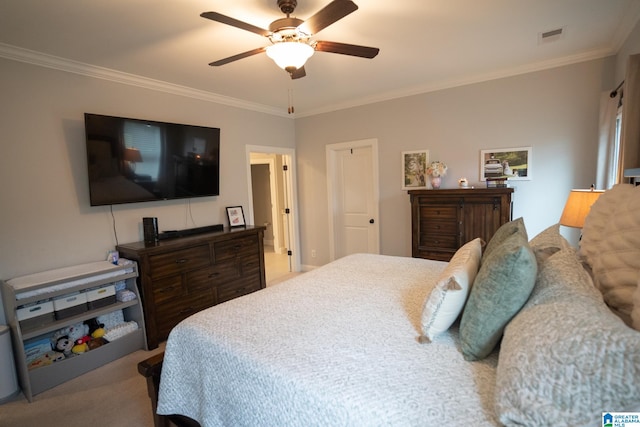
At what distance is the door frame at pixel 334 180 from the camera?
14.4 ft

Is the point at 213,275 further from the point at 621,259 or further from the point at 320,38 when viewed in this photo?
the point at 621,259

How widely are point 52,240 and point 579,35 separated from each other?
192 inches

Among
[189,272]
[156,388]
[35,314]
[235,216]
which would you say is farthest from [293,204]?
[156,388]

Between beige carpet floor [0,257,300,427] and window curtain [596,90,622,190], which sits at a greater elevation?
window curtain [596,90,622,190]

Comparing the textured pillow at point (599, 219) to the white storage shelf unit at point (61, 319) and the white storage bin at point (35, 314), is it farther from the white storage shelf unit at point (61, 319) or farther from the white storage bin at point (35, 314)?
the white storage bin at point (35, 314)

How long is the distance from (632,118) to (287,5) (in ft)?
7.50

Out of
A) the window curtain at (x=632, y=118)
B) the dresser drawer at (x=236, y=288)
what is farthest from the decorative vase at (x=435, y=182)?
the dresser drawer at (x=236, y=288)

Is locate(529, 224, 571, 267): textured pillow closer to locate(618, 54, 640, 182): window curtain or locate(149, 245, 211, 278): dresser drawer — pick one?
locate(618, 54, 640, 182): window curtain

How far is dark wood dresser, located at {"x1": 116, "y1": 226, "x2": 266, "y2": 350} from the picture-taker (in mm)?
2873

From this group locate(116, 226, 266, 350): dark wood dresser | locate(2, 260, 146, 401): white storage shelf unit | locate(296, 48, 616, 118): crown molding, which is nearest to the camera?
locate(2, 260, 146, 401): white storage shelf unit

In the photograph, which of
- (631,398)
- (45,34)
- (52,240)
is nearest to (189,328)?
(631,398)

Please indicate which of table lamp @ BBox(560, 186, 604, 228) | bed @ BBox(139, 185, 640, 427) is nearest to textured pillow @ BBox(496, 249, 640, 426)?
bed @ BBox(139, 185, 640, 427)

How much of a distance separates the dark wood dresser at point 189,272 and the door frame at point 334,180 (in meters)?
1.41

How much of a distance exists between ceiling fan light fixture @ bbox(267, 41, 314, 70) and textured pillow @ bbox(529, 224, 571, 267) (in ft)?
5.86
